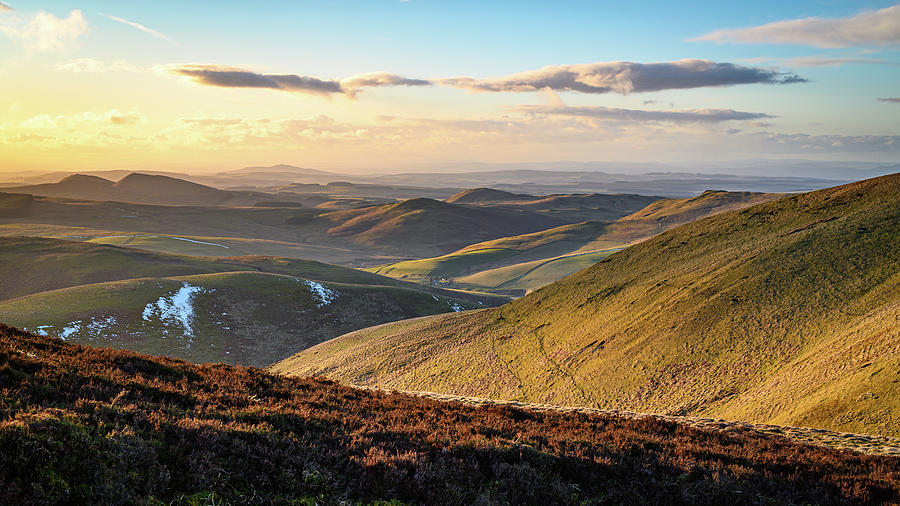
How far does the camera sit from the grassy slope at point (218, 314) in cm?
6401

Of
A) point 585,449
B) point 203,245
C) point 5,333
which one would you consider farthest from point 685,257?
point 203,245

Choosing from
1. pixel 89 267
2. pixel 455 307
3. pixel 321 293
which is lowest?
pixel 455 307

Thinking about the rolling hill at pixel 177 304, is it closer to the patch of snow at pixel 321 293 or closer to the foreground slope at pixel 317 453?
the patch of snow at pixel 321 293

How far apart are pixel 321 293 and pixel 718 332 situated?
75.0m

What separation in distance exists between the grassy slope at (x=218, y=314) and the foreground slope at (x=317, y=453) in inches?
2116

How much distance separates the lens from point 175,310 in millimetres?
74125

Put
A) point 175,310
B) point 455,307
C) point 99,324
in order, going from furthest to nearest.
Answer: point 455,307 → point 175,310 → point 99,324

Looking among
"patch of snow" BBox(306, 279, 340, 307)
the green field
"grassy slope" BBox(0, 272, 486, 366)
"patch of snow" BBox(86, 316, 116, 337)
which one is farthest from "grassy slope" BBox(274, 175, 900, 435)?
the green field

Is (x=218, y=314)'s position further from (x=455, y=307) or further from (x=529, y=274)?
(x=529, y=274)

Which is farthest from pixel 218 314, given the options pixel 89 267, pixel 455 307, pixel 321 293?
pixel 89 267

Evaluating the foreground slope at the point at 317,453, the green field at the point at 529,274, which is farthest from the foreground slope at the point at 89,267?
the foreground slope at the point at 317,453

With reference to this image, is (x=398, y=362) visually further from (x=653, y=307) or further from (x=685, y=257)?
(x=685, y=257)

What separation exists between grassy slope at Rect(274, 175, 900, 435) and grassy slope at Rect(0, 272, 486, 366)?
22.7m

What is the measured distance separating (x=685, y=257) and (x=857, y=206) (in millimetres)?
12415
